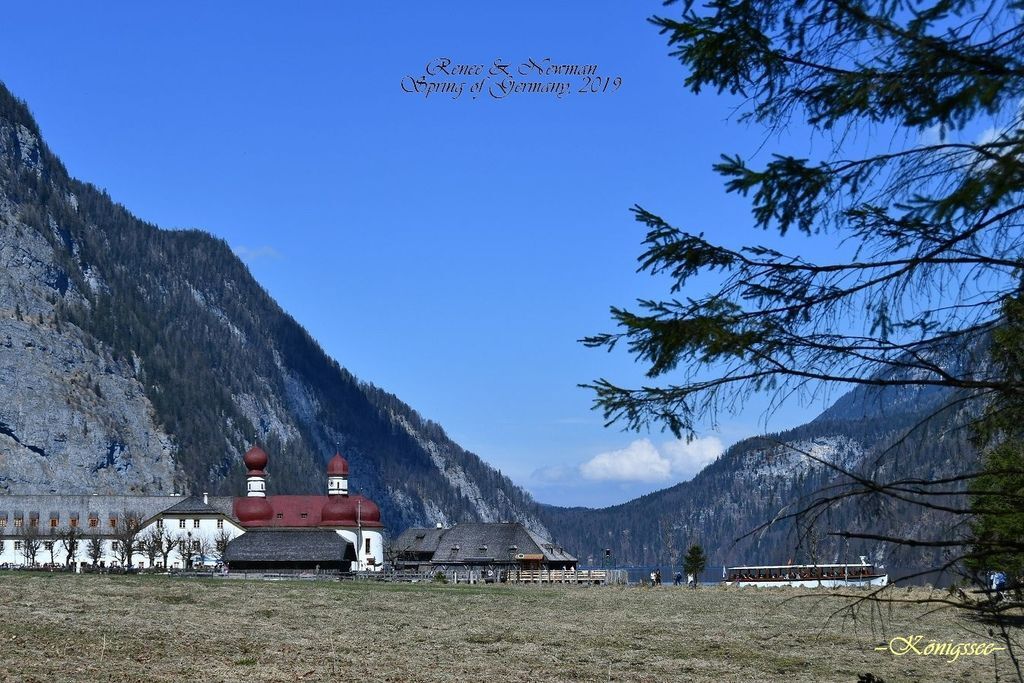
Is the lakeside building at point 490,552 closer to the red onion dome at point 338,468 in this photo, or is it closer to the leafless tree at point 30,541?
the red onion dome at point 338,468

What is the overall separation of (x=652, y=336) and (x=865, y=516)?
2.18m

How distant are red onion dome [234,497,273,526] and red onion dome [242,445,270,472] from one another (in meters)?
4.48

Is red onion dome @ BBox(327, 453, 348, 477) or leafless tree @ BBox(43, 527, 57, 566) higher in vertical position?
red onion dome @ BBox(327, 453, 348, 477)

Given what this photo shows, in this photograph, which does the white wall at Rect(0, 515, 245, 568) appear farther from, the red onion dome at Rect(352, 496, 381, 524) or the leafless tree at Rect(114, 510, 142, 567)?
the red onion dome at Rect(352, 496, 381, 524)

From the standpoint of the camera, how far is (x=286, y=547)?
321ft

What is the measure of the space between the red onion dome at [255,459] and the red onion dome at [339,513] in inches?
396

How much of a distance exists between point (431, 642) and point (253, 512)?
98.8 meters

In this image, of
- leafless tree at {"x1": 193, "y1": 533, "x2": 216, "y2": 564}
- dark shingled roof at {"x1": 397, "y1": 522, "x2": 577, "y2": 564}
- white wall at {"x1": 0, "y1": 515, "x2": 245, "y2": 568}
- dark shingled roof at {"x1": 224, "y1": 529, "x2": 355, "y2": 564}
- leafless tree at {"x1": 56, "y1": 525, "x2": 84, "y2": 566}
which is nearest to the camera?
dark shingled roof at {"x1": 224, "y1": 529, "x2": 355, "y2": 564}

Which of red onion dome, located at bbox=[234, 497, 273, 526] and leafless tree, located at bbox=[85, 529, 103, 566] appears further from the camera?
red onion dome, located at bbox=[234, 497, 273, 526]

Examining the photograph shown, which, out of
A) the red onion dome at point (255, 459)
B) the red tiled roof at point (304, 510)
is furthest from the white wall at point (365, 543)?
the red onion dome at point (255, 459)

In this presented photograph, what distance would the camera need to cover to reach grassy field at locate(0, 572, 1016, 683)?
17.8 meters

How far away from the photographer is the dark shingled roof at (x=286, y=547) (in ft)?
318

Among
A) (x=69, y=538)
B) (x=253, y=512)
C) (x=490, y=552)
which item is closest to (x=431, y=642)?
(x=490, y=552)

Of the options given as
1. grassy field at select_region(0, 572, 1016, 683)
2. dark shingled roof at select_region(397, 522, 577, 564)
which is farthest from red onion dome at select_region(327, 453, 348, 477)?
grassy field at select_region(0, 572, 1016, 683)
